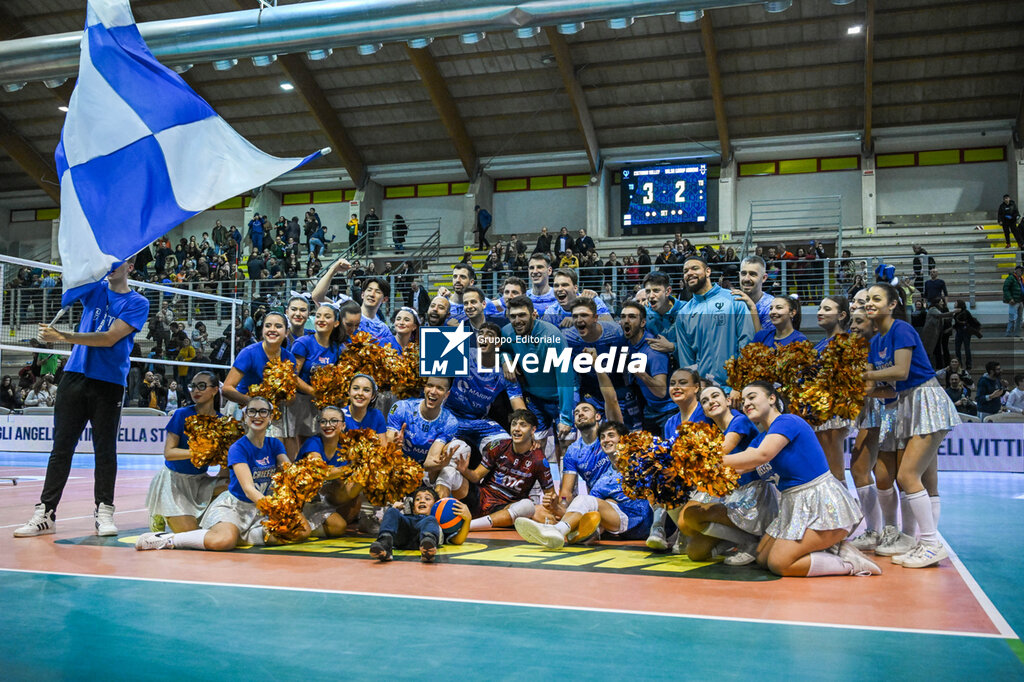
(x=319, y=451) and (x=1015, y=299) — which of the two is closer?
(x=319, y=451)

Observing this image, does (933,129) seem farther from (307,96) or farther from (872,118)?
(307,96)

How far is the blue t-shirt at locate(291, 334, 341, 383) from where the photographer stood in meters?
6.92

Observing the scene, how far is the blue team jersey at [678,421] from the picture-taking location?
228 inches

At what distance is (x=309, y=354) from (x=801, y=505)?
13.0 ft

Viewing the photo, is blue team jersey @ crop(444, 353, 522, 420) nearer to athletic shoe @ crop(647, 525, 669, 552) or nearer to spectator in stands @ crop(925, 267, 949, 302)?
athletic shoe @ crop(647, 525, 669, 552)

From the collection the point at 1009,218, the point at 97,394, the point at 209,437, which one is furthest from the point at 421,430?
the point at 1009,218

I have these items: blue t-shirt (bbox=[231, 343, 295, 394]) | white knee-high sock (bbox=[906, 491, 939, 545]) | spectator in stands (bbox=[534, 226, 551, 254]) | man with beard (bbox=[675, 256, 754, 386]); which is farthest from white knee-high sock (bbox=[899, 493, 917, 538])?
spectator in stands (bbox=[534, 226, 551, 254])

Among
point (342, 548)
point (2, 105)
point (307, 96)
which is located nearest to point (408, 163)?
point (307, 96)

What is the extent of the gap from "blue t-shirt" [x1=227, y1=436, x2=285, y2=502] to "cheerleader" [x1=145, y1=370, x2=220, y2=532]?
1.63 ft

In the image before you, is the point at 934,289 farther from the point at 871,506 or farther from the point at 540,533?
the point at 540,533

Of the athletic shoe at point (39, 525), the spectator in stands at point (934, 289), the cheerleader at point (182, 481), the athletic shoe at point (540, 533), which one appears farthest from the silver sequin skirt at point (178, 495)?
the spectator in stands at point (934, 289)

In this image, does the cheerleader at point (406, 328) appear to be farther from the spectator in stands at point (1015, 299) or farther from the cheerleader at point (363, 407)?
the spectator in stands at point (1015, 299)

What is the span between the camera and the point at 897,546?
588 centimetres

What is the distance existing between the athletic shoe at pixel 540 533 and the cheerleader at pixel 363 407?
138 centimetres
